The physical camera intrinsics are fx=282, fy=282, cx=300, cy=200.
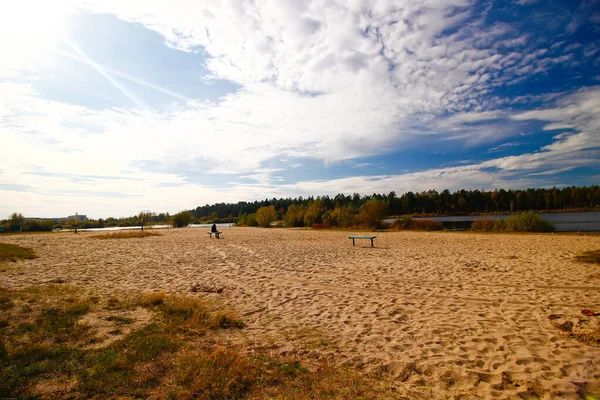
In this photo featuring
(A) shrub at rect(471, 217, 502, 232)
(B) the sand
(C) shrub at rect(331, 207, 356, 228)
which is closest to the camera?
(B) the sand

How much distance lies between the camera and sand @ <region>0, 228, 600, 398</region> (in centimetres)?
376

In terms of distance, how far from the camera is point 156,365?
12.7 ft

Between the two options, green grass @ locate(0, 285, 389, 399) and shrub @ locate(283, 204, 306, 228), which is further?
shrub @ locate(283, 204, 306, 228)

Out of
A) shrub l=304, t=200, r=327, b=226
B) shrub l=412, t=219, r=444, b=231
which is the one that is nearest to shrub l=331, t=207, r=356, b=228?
shrub l=304, t=200, r=327, b=226

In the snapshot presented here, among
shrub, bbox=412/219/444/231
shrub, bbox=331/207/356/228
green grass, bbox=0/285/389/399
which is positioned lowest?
green grass, bbox=0/285/389/399

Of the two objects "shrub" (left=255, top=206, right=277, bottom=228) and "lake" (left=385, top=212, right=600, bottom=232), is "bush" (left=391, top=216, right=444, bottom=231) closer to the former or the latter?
"lake" (left=385, top=212, right=600, bottom=232)

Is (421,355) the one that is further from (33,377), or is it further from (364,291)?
(33,377)

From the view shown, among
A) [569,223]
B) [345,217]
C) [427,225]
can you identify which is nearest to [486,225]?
[427,225]

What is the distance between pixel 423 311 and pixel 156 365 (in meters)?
5.29

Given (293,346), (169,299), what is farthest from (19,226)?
(293,346)

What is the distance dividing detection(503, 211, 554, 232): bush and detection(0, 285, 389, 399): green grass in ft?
101

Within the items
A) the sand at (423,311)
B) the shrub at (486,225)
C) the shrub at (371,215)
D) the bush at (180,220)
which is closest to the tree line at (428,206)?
the bush at (180,220)

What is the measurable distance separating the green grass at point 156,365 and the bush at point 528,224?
30659mm

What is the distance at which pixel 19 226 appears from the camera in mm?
68125
